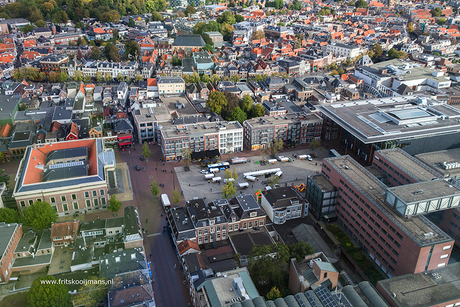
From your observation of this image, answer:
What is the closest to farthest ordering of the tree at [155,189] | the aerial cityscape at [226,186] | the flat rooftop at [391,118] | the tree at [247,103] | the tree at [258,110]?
the aerial cityscape at [226,186], the tree at [155,189], the flat rooftop at [391,118], the tree at [258,110], the tree at [247,103]

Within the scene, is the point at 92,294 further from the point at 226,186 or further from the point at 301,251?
the point at 226,186

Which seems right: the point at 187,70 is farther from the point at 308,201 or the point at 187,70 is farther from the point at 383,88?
the point at 308,201

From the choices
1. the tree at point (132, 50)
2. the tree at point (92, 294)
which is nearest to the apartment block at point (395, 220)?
the tree at point (92, 294)

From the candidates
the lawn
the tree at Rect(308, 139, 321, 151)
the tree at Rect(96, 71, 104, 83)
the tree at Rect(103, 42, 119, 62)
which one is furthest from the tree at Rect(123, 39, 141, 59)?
the lawn

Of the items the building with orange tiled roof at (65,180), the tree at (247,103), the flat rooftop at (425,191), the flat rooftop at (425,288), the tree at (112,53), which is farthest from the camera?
the tree at (112,53)

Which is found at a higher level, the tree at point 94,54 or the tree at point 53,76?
the tree at point 94,54

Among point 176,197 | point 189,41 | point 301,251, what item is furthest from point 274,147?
point 189,41

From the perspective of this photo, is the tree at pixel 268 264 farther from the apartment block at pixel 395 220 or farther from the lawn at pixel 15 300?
the lawn at pixel 15 300
